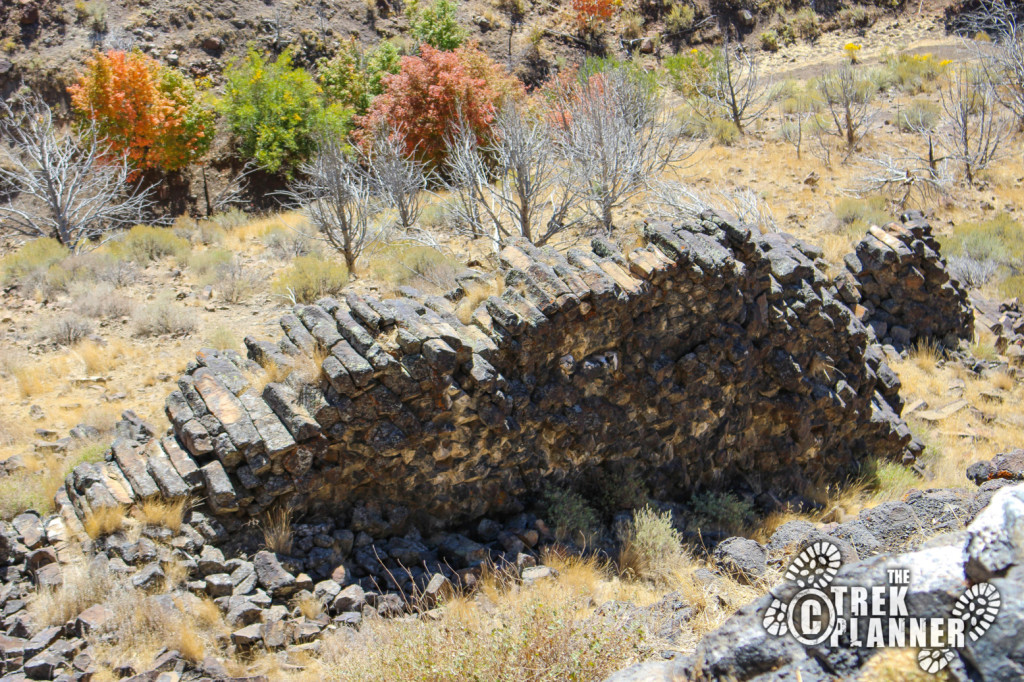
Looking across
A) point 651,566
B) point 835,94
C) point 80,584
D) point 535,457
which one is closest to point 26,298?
point 80,584

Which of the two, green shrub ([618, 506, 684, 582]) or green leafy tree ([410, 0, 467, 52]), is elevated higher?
green leafy tree ([410, 0, 467, 52])

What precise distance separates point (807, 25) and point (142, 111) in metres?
27.3

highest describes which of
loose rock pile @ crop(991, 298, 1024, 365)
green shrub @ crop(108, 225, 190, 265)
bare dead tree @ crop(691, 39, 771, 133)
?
bare dead tree @ crop(691, 39, 771, 133)

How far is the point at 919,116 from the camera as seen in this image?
70.1ft

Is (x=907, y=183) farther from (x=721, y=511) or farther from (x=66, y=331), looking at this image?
(x=66, y=331)

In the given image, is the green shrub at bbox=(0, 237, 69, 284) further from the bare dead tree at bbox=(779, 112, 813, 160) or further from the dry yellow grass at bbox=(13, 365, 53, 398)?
the bare dead tree at bbox=(779, 112, 813, 160)

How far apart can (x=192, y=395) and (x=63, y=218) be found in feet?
35.5

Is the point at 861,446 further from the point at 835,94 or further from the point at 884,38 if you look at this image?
the point at 884,38

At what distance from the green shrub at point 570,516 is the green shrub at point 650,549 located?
37cm

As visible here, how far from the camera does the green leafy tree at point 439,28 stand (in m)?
25.6

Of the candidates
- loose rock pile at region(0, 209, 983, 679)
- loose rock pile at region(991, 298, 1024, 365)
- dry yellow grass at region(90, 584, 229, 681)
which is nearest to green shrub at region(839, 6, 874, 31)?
loose rock pile at region(991, 298, 1024, 365)

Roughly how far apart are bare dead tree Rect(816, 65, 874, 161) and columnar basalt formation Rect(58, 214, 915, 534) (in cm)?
1333

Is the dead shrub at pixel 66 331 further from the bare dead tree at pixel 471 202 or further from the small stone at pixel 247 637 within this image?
the small stone at pixel 247 637

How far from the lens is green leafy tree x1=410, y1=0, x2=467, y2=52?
83.9ft
